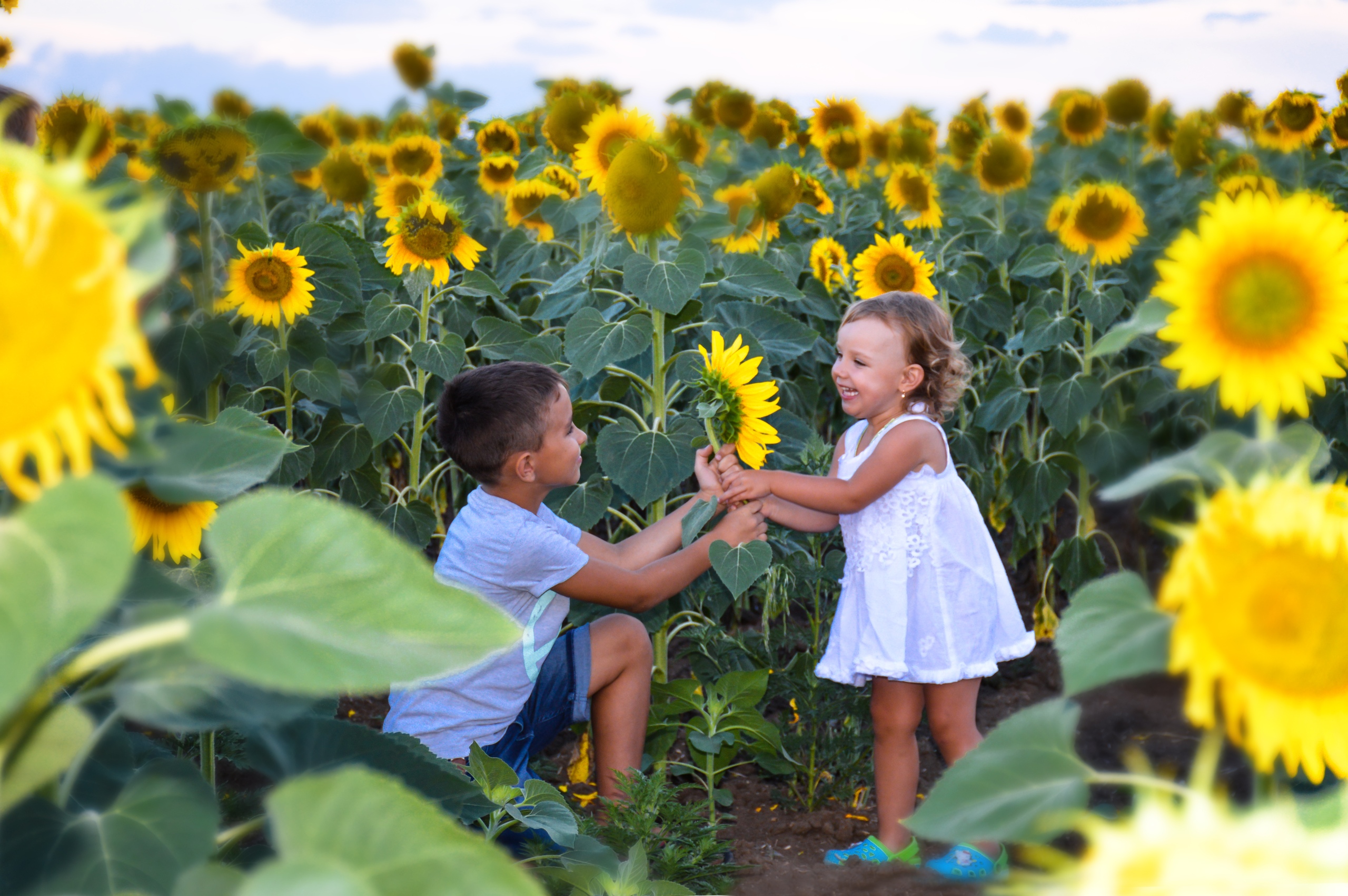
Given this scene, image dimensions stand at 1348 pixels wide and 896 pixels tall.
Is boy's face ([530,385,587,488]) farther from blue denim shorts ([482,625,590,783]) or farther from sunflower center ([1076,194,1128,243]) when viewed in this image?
sunflower center ([1076,194,1128,243])

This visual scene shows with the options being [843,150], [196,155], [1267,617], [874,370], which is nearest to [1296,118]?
[843,150]

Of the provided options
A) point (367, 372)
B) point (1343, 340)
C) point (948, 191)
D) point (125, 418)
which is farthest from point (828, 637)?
point (948, 191)

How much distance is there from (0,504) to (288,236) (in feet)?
7.46

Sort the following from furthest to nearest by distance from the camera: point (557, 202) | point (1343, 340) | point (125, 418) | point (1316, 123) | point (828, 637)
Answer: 1. point (1316, 123)
2. point (557, 202)
3. point (828, 637)
4. point (1343, 340)
5. point (125, 418)

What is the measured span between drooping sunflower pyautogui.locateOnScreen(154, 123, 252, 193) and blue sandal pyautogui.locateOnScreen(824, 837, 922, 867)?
6.03 ft

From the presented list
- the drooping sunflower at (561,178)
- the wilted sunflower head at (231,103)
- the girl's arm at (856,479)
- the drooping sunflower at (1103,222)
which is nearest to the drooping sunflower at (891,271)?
the drooping sunflower at (1103,222)

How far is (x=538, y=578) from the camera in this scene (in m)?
2.04

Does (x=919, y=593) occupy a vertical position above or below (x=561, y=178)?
below

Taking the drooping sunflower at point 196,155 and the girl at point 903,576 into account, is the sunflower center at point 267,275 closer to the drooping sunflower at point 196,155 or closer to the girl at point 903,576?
the drooping sunflower at point 196,155

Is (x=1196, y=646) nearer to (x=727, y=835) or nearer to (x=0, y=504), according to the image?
(x=0, y=504)

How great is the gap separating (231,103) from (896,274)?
4.10 m

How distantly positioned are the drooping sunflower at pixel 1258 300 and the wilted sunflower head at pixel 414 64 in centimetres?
529

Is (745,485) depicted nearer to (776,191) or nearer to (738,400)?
(738,400)

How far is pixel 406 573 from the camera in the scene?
54cm
